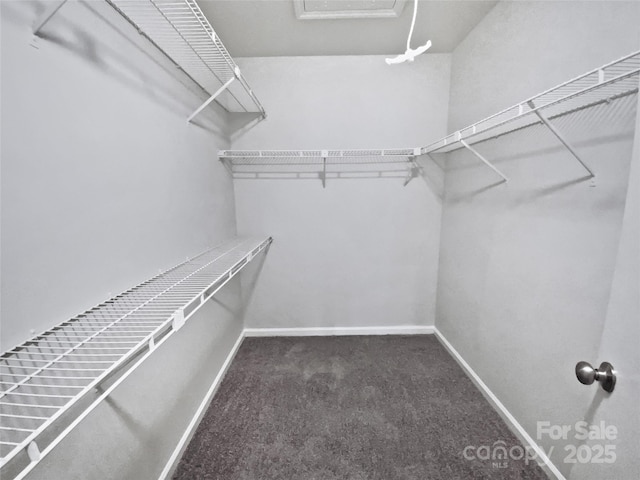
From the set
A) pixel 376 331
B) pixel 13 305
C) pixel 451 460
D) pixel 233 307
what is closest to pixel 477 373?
pixel 451 460

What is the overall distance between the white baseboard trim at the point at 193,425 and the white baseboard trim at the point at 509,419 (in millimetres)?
1770

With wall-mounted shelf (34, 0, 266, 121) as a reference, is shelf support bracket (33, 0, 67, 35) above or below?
below

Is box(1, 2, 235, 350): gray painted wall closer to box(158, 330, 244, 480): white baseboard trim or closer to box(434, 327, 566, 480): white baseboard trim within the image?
box(158, 330, 244, 480): white baseboard trim

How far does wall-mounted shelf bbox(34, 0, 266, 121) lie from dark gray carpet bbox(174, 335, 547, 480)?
1775 mm

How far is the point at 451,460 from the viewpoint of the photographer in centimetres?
125

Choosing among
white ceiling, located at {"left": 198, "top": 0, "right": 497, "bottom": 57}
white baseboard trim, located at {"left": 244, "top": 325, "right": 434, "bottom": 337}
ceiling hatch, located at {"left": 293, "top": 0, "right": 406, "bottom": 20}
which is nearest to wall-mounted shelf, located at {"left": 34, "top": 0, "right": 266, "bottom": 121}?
white ceiling, located at {"left": 198, "top": 0, "right": 497, "bottom": 57}

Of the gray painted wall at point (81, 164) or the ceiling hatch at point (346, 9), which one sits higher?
the ceiling hatch at point (346, 9)

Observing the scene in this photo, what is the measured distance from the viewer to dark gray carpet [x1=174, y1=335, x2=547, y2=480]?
4.02ft

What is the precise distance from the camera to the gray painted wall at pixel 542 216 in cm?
91

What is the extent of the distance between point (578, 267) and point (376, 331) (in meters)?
1.59

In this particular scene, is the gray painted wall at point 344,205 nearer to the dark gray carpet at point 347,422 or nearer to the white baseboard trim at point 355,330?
the white baseboard trim at point 355,330

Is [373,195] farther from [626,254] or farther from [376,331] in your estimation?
[626,254]

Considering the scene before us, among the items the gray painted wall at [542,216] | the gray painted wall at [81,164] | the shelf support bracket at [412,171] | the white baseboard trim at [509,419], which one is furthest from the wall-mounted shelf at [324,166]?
the white baseboard trim at [509,419]

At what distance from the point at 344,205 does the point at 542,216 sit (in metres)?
1.28
